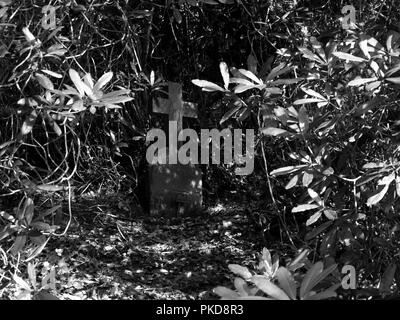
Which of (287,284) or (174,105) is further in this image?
(174,105)

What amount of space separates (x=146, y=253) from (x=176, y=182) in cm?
55

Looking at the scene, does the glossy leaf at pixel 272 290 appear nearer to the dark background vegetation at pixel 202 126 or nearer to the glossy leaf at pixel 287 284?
the glossy leaf at pixel 287 284

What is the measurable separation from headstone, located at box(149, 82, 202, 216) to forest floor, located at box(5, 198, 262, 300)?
0.07 meters

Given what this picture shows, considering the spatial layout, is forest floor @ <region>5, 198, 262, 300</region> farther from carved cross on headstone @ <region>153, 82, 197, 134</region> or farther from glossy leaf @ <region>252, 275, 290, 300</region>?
glossy leaf @ <region>252, 275, 290, 300</region>

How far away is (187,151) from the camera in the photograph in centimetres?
374

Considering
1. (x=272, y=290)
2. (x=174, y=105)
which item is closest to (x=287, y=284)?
(x=272, y=290)

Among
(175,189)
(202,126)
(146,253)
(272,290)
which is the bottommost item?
(272,290)

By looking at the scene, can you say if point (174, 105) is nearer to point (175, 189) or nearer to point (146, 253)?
point (175, 189)

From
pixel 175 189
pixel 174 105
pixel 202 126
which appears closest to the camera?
pixel 174 105

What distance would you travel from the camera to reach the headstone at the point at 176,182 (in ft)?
11.7

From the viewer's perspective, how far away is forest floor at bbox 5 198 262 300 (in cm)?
296

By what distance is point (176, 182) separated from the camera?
3729 mm

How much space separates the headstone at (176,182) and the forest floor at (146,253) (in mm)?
75

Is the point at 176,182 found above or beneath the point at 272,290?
above
